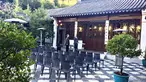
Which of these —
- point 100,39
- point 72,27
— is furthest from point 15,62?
point 72,27

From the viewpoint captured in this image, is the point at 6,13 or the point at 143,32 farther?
the point at 6,13

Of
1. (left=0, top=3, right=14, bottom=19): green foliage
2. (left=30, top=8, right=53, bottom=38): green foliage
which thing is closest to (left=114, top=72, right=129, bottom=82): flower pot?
(left=30, top=8, right=53, bottom=38): green foliage

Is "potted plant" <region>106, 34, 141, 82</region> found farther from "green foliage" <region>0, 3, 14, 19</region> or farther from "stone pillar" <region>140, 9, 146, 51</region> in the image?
"green foliage" <region>0, 3, 14, 19</region>

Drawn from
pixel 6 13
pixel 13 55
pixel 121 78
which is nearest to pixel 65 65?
pixel 121 78

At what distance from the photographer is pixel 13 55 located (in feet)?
7.09

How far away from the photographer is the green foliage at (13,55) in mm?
2137

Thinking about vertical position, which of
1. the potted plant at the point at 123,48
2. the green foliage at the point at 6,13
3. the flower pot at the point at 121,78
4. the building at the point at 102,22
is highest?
the green foliage at the point at 6,13

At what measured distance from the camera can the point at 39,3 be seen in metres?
27.1

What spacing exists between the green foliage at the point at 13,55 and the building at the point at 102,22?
914cm

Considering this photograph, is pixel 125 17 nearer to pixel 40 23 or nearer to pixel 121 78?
pixel 121 78

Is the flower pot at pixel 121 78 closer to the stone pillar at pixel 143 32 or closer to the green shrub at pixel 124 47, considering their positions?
the green shrub at pixel 124 47

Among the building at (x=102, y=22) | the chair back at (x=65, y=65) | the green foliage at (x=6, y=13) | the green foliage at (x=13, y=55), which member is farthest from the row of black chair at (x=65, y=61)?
the green foliage at (x=6, y=13)

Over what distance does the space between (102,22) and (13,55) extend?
39.9ft

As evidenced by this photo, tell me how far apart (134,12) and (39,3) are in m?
18.8
